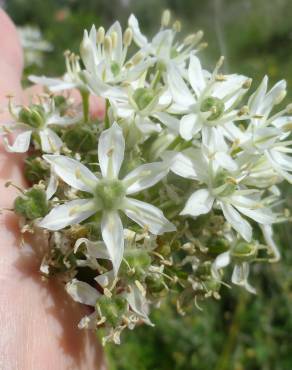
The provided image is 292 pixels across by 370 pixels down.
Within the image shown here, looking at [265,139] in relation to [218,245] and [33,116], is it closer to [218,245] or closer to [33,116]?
[218,245]

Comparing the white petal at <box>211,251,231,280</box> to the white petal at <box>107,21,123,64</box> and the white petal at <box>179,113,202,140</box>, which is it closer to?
the white petal at <box>179,113,202,140</box>

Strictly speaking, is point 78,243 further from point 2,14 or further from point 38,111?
point 2,14

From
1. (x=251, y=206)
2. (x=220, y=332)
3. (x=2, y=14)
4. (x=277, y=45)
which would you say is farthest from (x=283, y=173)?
(x=277, y=45)

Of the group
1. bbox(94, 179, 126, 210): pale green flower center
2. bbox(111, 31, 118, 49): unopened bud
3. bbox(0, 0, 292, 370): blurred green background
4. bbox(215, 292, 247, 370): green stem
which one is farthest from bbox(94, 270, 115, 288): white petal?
bbox(215, 292, 247, 370): green stem

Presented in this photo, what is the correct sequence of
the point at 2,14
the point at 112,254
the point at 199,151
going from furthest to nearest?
the point at 2,14
the point at 199,151
the point at 112,254

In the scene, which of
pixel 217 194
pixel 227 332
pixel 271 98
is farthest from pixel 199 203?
pixel 227 332

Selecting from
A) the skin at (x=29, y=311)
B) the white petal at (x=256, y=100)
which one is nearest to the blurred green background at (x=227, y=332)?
the skin at (x=29, y=311)

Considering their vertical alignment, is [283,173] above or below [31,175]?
above
